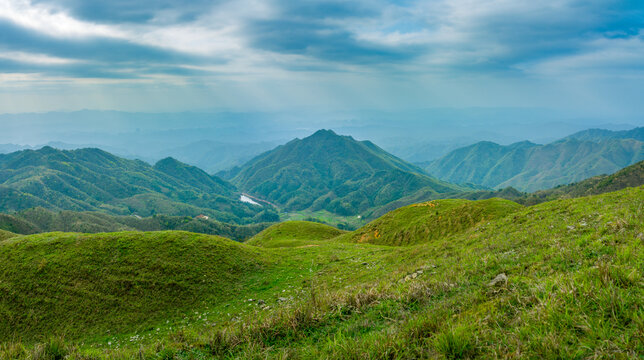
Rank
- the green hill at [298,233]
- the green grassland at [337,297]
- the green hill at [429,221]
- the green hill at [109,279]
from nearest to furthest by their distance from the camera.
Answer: the green grassland at [337,297]
the green hill at [109,279]
the green hill at [429,221]
the green hill at [298,233]

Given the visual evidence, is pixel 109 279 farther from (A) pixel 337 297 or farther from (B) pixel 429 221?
(B) pixel 429 221

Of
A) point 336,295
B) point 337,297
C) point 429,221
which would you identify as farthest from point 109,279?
point 429,221

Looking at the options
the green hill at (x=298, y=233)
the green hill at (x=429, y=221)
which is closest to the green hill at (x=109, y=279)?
the green hill at (x=429, y=221)

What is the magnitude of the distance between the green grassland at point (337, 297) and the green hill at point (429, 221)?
70.0 ft

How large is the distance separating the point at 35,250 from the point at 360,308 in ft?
99.1

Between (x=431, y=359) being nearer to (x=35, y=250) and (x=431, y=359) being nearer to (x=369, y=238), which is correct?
(x=35, y=250)

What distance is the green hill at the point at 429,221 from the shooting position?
1601 inches

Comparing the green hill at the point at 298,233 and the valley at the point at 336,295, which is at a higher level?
the valley at the point at 336,295

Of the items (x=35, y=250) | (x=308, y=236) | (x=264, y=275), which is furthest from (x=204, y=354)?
(x=308, y=236)

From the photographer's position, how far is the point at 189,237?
27.0 metres

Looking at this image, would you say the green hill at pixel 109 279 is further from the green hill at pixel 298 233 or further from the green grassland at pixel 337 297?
the green hill at pixel 298 233

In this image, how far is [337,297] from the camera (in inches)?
342

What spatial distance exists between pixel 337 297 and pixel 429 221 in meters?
43.0

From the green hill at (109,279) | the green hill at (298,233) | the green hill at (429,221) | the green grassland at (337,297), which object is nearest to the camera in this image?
the green grassland at (337,297)
